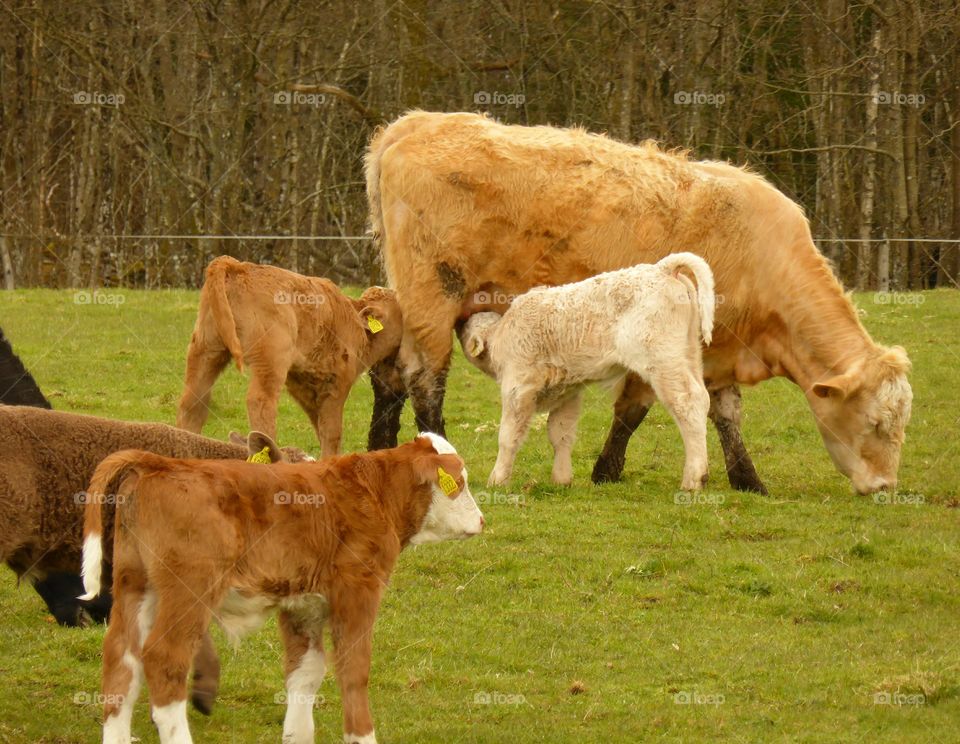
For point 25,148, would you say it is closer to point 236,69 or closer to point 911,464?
point 236,69

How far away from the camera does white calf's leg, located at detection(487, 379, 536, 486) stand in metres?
11.8

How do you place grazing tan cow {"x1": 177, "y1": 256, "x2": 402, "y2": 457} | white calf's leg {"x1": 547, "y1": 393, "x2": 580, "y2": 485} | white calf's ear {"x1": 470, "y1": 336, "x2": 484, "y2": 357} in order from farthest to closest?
white calf's ear {"x1": 470, "y1": 336, "x2": 484, "y2": 357}
white calf's leg {"x1": 547, "y1": 393, "x2": 580, "y2": 485}
grazing tan cow {"x1": 177, "y1": 256, "x2": 402, "y2": 457}

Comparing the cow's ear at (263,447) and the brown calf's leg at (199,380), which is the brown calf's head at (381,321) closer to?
the brown calf's leg at (199,380)

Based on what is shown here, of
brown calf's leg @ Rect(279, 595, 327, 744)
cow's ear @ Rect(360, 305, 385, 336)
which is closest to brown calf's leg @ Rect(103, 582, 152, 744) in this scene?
brown calf's leg @ Rect(279, 595, 327, 744)

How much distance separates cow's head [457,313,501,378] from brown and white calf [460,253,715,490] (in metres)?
0.21

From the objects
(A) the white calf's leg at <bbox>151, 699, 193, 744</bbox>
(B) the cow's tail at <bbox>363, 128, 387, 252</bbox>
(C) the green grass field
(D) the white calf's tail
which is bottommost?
(C) the green grass field

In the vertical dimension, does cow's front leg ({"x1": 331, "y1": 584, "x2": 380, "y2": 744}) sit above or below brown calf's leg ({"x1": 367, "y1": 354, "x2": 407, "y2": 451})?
below

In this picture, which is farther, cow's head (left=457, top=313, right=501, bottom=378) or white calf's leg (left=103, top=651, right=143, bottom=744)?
cow's head (left=457, top=313, right=501, bottom=378)

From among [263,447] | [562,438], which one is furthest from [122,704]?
[562,438]

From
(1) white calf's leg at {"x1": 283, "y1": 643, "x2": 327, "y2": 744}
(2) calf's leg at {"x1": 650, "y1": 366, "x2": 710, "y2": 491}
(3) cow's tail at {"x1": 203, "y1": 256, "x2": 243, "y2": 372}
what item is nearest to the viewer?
(1) white calf's leg at {"x1": 283, "y1": 643, "x2": 327, "y2": 744}

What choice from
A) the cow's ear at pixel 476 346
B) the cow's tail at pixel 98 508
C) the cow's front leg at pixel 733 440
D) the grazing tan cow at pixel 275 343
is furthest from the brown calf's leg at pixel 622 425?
the cow's tail at pixel 98 508

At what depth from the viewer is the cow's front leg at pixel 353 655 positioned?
6.50 m

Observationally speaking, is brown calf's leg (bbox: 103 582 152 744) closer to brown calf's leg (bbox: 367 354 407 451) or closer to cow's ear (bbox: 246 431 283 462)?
cow's ear (bbox: 246 431 283 462)

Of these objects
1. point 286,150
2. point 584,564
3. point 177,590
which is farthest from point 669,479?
point 286,150
